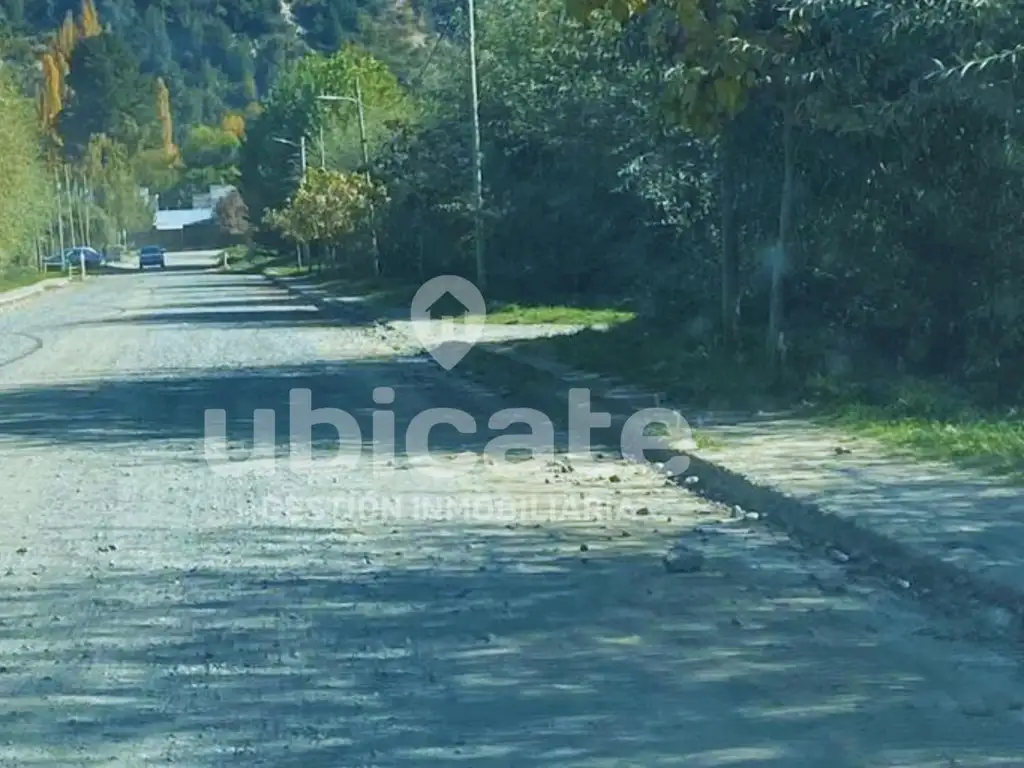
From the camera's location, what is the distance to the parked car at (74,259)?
405ft

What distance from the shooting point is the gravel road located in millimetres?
7117

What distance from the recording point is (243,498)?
13.9 metres

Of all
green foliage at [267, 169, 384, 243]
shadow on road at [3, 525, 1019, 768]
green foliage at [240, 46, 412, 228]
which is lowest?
shadow on road at [3, 525, 1019, 768]

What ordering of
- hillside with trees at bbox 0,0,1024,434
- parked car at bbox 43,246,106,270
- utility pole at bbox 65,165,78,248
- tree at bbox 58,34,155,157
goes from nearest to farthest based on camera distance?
1. hillside with trees at bbox 0,0,1024,434
2. parked car at bbox 43,246,106,270
3. utility pole at bbox 65,165,78,248
4. tree at bbox 58,34,155,157

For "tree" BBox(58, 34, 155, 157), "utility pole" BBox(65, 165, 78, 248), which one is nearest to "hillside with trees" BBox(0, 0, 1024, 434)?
"utility pole" BBox(65, 165, 78, 248)

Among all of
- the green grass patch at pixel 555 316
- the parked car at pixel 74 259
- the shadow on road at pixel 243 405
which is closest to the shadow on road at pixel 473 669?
the shadow on road at pixel 243 405

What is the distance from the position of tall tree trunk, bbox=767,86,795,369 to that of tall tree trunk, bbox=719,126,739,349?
6.15ft

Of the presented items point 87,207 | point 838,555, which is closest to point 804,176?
point 838,555

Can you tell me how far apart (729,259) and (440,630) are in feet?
45.2

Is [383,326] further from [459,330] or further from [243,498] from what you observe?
[243,498]

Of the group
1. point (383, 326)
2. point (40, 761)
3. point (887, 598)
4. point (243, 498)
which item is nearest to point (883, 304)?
point (243, 498)

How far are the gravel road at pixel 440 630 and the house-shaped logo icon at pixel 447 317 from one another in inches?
514

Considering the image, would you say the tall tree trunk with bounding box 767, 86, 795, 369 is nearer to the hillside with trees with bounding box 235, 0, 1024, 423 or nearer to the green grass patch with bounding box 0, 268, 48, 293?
the hillside with trees with bounding box 235, 0, 1024, 423

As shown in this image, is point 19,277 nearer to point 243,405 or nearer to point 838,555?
point 243,405
